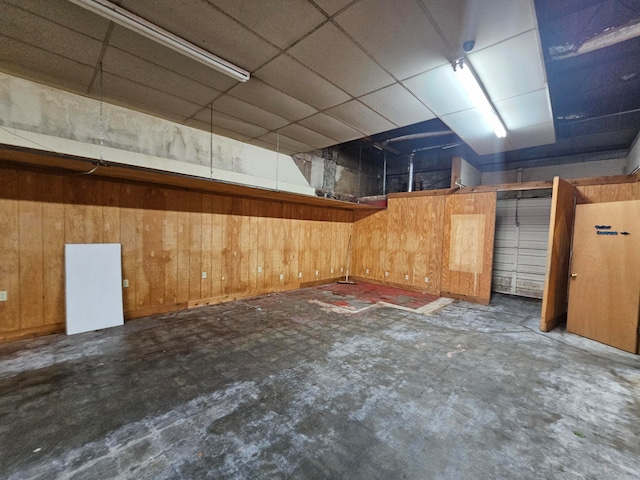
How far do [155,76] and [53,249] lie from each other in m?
2.68

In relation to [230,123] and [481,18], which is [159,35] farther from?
[481,18]

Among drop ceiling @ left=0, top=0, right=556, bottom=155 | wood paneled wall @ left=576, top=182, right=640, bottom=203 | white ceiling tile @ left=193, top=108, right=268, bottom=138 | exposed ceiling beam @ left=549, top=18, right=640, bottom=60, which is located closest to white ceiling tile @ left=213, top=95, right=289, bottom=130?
drop ceiling @ left=0, top=0, right=556, bottom=155

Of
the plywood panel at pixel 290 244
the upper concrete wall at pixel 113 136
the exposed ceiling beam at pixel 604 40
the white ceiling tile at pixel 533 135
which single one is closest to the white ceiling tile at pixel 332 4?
the exposed ceiling beam at pixel 604 40

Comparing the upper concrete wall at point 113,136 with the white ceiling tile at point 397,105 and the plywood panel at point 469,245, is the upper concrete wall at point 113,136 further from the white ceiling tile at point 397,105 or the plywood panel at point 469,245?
the plywood panel at point 469,245

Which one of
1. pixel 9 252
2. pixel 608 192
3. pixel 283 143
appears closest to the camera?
pixel 9 252

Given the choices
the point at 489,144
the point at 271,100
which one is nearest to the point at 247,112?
the point at 271,100

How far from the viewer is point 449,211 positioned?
19.6ft

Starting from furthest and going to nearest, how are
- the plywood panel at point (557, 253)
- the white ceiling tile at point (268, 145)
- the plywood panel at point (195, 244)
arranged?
the white ceiling tile at point (268, 145)
the plywood panel at point (195, 244)
the plywood panel at point (557, 253)

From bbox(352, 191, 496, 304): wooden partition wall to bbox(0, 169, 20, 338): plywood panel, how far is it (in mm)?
6759

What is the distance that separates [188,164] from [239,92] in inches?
70.7

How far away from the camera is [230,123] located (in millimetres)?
4441

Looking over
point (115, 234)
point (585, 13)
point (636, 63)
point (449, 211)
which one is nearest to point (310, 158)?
point (449, 211)

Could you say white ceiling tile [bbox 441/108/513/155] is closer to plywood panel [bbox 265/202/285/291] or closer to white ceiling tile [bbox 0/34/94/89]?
plywood panel [bbox 265/202/285/291]

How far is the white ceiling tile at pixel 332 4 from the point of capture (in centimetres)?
202
